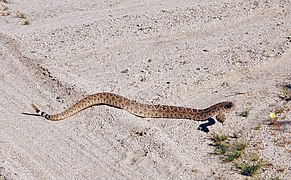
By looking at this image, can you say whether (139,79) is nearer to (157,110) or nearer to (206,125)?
(157,110)

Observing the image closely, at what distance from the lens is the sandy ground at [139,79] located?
8875 mm

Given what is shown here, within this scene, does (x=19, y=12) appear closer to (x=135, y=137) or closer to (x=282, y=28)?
(x=282, y=28)

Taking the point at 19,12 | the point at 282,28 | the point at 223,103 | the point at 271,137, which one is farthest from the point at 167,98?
the point at 19,12

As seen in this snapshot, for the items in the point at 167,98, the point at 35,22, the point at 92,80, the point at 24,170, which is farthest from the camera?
the point at 35,22

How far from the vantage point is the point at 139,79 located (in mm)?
11969

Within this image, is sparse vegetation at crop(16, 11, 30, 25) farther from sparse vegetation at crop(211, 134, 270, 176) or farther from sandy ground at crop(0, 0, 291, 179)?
sparse vegetation at crop(211, 134, 270, 176)

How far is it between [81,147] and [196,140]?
194 centimetres

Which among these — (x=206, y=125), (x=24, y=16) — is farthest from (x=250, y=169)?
(x=24, y=16)

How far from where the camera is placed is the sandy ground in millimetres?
8875

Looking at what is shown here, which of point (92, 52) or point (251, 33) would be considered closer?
point (92, 52)

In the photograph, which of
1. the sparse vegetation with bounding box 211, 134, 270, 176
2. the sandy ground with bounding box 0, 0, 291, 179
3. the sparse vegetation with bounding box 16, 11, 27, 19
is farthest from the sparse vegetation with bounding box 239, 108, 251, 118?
the sparse vegetation with bounding box 16, 11, 27, 19

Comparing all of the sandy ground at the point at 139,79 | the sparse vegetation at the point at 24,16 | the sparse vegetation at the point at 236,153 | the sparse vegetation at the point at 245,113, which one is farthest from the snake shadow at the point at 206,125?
the sparse vegetation at the point at 24,16

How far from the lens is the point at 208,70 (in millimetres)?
12336

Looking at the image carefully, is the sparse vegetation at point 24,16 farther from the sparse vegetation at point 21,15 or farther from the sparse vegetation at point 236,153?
the sparse vegetation at point 236,153
